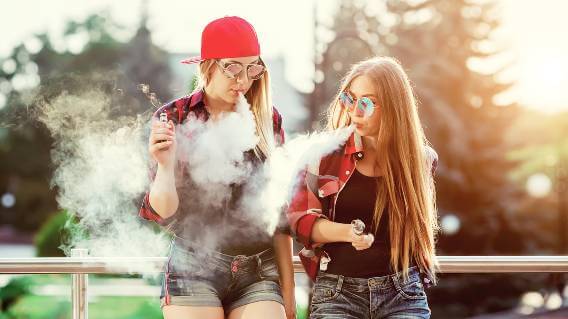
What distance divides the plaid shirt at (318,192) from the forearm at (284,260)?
0.18 ft

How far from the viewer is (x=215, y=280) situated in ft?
9.90

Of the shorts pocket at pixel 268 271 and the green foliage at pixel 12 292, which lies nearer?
the shorts pocket at pixel 268 271

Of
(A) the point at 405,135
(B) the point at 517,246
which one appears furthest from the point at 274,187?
(B) the point at 517,246

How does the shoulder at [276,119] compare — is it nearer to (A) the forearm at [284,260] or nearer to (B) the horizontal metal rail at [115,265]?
(A) the forearm at [284,260]

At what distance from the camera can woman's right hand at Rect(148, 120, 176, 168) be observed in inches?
116

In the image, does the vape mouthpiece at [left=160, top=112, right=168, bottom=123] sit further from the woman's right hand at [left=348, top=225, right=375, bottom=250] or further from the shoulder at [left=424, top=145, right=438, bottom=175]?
the shoulder at [left=424, top=145, right=438, bottom=175]

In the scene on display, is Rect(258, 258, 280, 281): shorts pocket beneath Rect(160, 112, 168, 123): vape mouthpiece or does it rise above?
beneath

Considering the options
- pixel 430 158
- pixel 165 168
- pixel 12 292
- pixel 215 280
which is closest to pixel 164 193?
pixel 165 168

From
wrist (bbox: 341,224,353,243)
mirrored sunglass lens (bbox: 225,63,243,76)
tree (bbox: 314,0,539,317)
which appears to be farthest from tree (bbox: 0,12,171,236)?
wrist (bbox: 341,224,353,243)

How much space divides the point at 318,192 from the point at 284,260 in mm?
285

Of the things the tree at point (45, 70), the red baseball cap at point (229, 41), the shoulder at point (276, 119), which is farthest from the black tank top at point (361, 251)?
the tree at point (45, 70)

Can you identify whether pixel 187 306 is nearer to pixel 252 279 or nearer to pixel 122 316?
pixel 252 279

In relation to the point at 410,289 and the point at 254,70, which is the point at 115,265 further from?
the point at 410,289

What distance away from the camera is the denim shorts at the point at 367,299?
3.06 m
